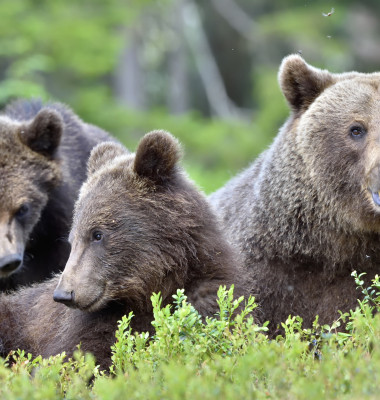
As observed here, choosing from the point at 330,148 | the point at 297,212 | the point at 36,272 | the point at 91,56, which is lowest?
the point at 36,272

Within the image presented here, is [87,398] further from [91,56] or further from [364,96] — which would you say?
[91,56]

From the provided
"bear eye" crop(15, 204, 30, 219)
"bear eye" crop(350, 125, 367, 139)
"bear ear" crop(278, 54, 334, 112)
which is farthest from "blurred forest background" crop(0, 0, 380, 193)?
"bear eye" crop(350, 125, 367, 139)

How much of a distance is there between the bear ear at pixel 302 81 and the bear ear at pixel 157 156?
145 centimetres

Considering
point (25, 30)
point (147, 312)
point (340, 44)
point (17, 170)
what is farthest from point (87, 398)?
point (340, 44)

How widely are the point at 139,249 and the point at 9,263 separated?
1942mm

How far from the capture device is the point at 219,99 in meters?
29.9

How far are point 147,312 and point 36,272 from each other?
9.11ft

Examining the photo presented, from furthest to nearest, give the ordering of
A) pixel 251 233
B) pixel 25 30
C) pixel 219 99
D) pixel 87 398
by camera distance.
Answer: pixel 219 99 → pixel 25 30 → pixel 251 233 → pixel 87 398

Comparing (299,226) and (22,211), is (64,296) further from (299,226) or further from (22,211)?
(22,211)

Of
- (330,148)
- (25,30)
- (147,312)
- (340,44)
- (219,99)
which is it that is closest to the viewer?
(147,312)

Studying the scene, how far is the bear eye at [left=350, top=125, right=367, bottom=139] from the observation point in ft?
21.0

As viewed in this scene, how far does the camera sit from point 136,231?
5.92m

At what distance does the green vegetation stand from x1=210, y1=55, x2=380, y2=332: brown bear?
3.33 feet

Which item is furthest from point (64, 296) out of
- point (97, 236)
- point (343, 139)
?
point (343, 139)
